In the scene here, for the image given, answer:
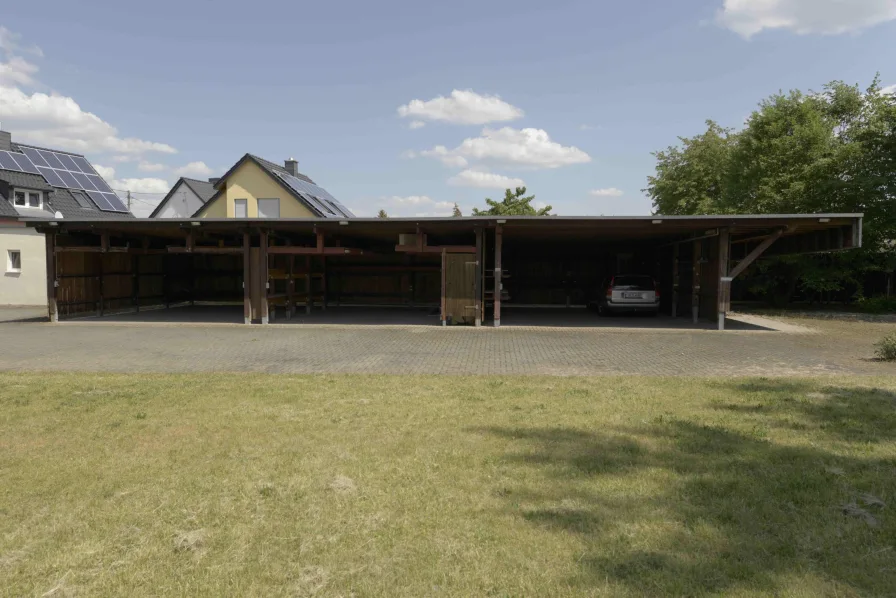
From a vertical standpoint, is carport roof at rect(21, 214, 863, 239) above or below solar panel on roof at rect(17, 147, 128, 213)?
below

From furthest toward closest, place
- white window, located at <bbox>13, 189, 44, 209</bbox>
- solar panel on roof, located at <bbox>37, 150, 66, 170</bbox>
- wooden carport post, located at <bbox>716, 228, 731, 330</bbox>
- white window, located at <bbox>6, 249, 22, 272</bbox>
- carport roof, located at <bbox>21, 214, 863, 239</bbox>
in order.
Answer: solar panel on roof, located at <bbox>37, 150, 66, 170</bbox> → white window, located at <bbox>13, 189, 44, 209</bbox> → white window, located at <bbox>6, 249, 22, 272</bbox> → wooden carport post, located at <bbox>716, 228, 731, 330</bbox> → carport roof, located at <bbox>21, 214, 863, 239</bbox>

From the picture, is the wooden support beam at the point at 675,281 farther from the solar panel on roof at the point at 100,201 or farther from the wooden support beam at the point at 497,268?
the solar panel on roof at the point at 100,201

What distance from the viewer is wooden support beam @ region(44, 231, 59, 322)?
16.5m

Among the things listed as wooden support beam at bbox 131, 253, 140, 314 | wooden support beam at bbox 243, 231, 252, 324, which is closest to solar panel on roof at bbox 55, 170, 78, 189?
wooden support beam at bbox 131, 253, 140, 314

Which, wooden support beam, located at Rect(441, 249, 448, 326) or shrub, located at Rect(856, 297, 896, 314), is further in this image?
shrub, located at Rect(856, 297, 896, 314)

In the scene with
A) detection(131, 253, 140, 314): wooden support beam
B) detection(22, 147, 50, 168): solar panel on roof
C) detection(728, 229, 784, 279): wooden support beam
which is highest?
detection(22, 147, 50, 168): solar panel on roof

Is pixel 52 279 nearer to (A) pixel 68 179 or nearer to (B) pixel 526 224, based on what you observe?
(B) pixel 526 224

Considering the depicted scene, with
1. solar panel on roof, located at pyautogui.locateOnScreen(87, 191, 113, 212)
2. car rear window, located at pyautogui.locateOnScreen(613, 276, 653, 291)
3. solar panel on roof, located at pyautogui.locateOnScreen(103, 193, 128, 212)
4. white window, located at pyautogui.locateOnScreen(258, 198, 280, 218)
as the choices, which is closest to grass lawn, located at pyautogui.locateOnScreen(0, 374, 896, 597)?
car rear window, located at pyautogui.locateOnScreen(613, 276, 653, 291)

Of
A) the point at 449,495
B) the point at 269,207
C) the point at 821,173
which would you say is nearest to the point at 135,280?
the point at 269,207

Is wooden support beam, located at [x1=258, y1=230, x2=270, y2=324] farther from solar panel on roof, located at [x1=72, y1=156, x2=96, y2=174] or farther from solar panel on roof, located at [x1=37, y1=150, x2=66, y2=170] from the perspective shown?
Result: solar panel on roof, located at [x1=72, y1=156, x2=96, y2=174]

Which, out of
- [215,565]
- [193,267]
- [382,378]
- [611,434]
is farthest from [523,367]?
[193,267]

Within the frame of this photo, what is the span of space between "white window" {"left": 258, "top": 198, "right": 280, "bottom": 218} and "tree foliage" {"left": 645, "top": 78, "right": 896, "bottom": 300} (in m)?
22.1

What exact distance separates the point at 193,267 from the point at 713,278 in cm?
2012

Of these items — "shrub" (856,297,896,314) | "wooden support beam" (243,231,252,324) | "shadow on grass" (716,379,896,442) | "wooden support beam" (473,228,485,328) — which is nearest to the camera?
"shadow on grass" (716,379,896,442)
